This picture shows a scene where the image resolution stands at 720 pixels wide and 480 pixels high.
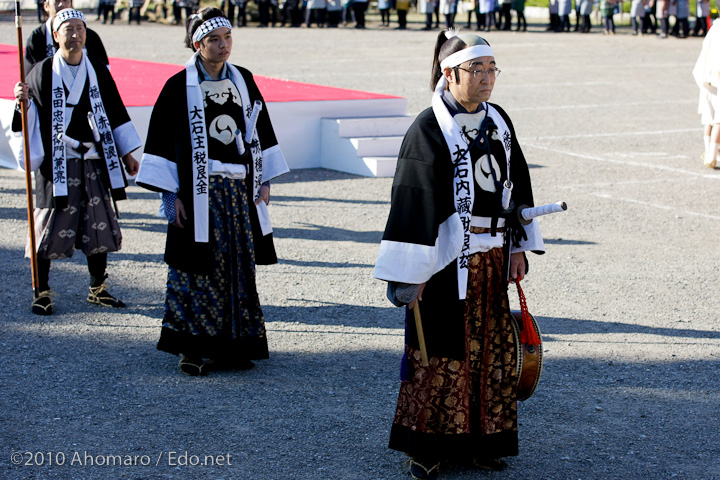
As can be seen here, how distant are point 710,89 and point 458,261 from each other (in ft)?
25.1

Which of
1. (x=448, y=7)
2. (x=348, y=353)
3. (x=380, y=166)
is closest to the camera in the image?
(x=348, y=353)

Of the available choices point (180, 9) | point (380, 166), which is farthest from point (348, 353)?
point (180, 9)

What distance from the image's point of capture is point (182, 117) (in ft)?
15.6

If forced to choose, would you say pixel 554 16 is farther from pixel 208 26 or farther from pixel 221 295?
pixel 221 295

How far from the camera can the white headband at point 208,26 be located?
4723 millimetres

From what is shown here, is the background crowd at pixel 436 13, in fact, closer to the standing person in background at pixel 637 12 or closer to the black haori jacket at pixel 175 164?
the standing person in background at pixel 637 12

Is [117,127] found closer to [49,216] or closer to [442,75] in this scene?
[49,216]

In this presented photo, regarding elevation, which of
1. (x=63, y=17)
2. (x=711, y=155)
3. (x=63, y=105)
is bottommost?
(x=711, y=155)

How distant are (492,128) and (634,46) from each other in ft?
74.6

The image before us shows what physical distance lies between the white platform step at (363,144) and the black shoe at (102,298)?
15.2 feet

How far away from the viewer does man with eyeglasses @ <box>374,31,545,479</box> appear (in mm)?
3652

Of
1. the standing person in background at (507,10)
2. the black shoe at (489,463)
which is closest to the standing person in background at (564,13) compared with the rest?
the standing person in background at (507,10)

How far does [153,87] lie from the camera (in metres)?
11.8

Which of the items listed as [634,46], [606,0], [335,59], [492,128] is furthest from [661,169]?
[606,0]
